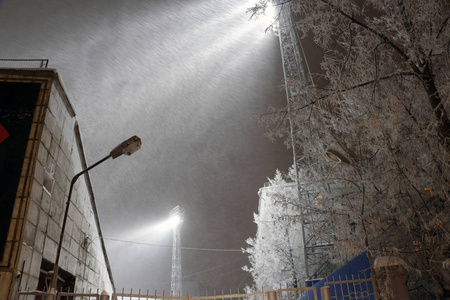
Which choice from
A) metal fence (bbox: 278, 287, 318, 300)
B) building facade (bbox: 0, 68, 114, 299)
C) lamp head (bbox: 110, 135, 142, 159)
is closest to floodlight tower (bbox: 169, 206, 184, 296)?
metal fence (bbox: 278, 287, 318, 300)

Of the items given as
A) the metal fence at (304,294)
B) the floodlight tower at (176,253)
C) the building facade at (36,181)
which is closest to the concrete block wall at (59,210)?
the building facade at (36,181)

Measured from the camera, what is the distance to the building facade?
678 cm

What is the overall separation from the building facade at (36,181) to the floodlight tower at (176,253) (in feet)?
78.5

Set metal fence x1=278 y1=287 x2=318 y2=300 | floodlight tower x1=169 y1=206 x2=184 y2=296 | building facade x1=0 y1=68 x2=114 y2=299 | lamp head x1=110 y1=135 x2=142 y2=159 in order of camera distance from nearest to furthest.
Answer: building facade x1=0 y1=68 x2=114 y2=299 → metal fence x1=278 y1=287 x2=318 y2=300 → lamp head x1=110 y1=135 x2=142 y2=159 → floodlight tower x1=169 y1=206 x2=184 y2=296

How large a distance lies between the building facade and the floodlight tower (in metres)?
23.9

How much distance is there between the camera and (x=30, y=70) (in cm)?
832

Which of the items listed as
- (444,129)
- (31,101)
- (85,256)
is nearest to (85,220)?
(85,256)

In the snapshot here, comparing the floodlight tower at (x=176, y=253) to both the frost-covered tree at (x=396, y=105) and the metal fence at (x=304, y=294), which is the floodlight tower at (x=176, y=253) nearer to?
the metal fence at (x=304, y=294)

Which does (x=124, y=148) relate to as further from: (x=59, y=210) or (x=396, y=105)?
(x=396, y=105)

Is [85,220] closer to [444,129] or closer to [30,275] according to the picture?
[30,275]

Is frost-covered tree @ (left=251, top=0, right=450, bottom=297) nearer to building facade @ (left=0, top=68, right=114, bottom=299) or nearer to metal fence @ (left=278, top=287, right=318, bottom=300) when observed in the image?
metal fence @ (left=278, top=287, right=318, bottom=300)

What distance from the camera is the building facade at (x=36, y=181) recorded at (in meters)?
6.78

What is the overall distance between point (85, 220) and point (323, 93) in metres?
8.22

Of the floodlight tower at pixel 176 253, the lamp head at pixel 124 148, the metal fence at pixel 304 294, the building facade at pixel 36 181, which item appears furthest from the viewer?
the floodlight tower at pixel 176 253
